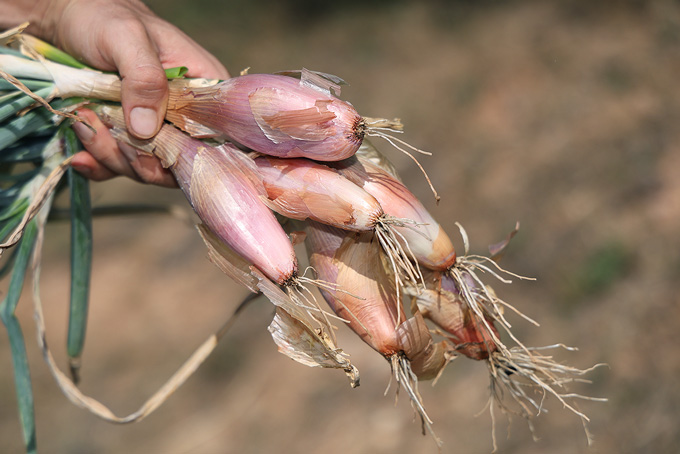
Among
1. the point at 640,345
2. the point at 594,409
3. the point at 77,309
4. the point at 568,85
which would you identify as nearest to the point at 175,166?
the point at 77,309

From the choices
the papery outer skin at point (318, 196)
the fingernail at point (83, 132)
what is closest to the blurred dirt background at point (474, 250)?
the papery outer skin at point (318, 196)

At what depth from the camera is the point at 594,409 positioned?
1915 millimetres

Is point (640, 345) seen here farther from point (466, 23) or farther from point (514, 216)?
point (466, 23)

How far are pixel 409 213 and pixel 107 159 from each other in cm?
53

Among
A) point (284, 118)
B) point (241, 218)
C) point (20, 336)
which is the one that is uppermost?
point (284, 118)

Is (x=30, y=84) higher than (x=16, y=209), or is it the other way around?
(x=30, y=84)

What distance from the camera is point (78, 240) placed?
100 cm

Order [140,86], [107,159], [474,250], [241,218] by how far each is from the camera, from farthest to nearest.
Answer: [474,250] → [107,159] → [140,86] → [241,218]

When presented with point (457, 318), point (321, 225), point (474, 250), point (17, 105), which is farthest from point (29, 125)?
point (474, 250)

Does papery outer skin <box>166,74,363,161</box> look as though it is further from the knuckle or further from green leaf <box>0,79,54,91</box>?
green leaf <box>0,79,54,91</box>

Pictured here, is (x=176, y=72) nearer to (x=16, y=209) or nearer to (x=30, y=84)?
(x=30, y=84)

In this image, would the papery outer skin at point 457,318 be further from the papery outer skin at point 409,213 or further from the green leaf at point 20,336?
the green leaf at point 20,336

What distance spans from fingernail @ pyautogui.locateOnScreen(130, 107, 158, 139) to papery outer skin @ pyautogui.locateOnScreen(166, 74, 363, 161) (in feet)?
0.33

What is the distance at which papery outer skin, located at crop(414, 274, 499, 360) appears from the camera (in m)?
0.86
